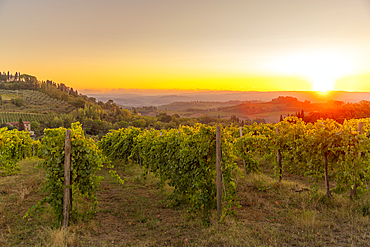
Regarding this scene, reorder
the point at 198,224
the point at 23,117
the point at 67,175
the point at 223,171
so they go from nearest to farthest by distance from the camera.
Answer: the point at 67,175, the point at 198,224, the point at 223,171, the point at 23,117

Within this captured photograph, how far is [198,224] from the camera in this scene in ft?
15.0

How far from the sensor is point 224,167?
4.88 meters

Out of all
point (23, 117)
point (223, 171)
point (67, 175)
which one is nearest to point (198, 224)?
point (223, 171)

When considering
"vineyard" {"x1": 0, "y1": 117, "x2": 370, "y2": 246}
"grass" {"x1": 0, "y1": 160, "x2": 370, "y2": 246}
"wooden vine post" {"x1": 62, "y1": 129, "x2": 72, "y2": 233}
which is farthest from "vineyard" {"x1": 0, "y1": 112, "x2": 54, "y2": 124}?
"wooden vine post" {"x1": 62, "y1": 129, "x2": 72, "y2": 233}

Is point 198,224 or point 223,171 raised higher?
point 223,171

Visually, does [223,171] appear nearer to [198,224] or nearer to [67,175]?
[198,224]

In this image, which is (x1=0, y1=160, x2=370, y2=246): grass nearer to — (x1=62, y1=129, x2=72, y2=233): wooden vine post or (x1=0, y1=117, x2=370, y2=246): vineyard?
(x1=0, y1=117, x2=370, y2=246): vineyard

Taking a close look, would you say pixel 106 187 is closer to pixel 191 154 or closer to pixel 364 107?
pixel 191 154

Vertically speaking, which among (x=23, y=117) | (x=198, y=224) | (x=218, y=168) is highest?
(x=218, y=168)

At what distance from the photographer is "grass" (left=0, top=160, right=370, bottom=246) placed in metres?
3.88

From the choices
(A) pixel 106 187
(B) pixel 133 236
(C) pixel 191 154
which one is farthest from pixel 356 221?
(A) pixel 106 187

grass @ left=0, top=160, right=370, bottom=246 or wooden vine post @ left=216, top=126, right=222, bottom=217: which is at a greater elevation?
wooden vine post @ left=216, top=126, right=222, bottom=217

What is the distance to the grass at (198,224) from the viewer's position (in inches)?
153

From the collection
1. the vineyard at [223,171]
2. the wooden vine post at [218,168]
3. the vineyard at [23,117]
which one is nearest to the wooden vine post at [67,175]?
the vineyard at [223,171]
